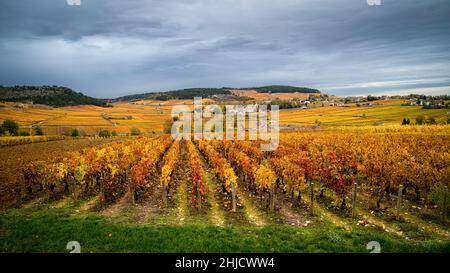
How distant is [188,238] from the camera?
32.4ft

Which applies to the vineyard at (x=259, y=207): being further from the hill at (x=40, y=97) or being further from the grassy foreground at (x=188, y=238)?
the hill at (x=40, y=97)

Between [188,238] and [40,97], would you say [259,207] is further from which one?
[40,97]

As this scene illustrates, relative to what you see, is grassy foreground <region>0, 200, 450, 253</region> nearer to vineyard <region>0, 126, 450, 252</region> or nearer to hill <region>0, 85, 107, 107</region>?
vineyard <region>0, 126, 450, 252</region>

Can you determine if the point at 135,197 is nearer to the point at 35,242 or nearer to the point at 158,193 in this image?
the point at 158,193

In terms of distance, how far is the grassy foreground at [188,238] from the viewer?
9133 millimetres

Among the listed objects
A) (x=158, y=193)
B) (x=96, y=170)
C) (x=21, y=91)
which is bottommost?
(x=158, y=193)

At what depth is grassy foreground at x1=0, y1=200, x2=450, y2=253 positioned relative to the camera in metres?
9.13

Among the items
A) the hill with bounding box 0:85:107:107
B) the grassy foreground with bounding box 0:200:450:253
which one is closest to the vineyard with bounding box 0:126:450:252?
the grassy foreground with bounding box 0:200:450:253

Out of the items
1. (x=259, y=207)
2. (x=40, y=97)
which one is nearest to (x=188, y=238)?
(x=259, y=207)

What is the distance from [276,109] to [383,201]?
374 ft

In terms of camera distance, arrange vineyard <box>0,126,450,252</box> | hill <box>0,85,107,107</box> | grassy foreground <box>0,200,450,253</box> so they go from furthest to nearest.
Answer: hill <box>0,85,107,107</box>
vineyard <box>0,126,450,252</box>
grassy foreground <box>0,200,450,253</box>

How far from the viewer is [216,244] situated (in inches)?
369

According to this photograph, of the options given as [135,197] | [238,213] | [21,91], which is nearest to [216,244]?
[238,213]
